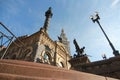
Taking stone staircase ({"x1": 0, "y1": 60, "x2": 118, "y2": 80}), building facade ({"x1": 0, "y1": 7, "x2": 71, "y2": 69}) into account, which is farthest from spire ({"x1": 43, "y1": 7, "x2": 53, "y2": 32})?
stone staircase ({"x1": 0, "y1": 60, "x2": 118, "y2": 80})

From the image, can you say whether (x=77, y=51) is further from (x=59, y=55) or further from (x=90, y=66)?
(x=59, y=55)

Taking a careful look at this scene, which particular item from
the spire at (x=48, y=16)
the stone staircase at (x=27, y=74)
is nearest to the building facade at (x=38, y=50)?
the spire at (x=48, y=16)

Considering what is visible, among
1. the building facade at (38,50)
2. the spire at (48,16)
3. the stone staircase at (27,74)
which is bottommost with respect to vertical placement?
the stone staircase at (27,74)

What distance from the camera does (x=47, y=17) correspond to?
34.3m

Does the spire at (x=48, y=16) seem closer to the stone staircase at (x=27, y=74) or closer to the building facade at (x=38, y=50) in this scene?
the building facade at (x=38, y=50)

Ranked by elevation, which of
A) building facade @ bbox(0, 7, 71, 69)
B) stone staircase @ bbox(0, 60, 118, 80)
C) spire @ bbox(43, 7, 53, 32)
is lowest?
stone staircase @ bbox(0, 60, 118, 80)

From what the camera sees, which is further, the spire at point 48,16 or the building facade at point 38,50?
the spire at point 48,16

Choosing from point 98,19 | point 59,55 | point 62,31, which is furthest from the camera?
point 62,31

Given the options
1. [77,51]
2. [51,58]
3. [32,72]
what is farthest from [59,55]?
[32,72]

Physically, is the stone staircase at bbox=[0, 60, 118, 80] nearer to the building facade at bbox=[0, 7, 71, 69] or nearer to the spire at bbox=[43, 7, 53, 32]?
the building facade at bbox=[0, 7, 71, 69]

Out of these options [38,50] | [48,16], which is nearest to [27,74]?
[38,50]

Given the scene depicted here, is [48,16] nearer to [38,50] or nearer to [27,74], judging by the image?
[38,50]

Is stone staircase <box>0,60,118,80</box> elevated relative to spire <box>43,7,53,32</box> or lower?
lower

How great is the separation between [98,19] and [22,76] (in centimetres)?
1635
